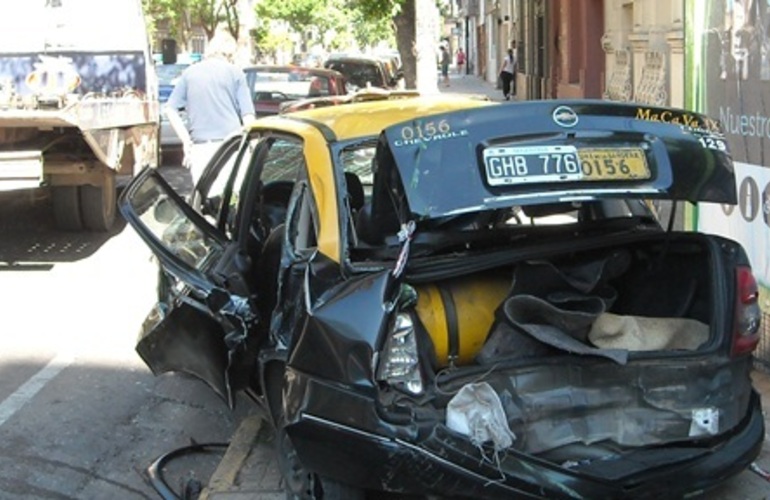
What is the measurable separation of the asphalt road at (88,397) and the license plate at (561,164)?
2.16 m

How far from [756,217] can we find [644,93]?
5332 mm

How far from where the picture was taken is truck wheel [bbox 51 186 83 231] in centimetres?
1171

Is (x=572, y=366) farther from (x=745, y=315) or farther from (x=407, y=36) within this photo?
(x=407, y=36)

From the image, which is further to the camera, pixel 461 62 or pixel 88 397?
pixel 461 62

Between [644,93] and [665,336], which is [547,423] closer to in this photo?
[665,336]

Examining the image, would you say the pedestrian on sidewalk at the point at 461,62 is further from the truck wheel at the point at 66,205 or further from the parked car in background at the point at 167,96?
the truck wheel at the point at 66,205

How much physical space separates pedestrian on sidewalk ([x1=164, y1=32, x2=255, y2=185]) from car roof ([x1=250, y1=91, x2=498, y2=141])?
12.4 ft

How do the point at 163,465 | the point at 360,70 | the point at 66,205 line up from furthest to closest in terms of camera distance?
1. the point at 360,70
2. the point at 66,205
3. the point at 163,465

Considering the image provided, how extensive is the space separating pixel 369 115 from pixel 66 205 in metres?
7.38

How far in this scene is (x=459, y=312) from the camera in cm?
425

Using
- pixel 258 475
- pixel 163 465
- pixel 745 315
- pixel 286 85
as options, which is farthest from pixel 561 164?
pixel 286 85

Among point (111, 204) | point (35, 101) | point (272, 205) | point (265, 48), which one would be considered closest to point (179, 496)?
point (272, 205)

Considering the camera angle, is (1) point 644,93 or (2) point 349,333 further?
(1) point 644,93

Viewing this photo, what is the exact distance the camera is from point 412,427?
380cm
